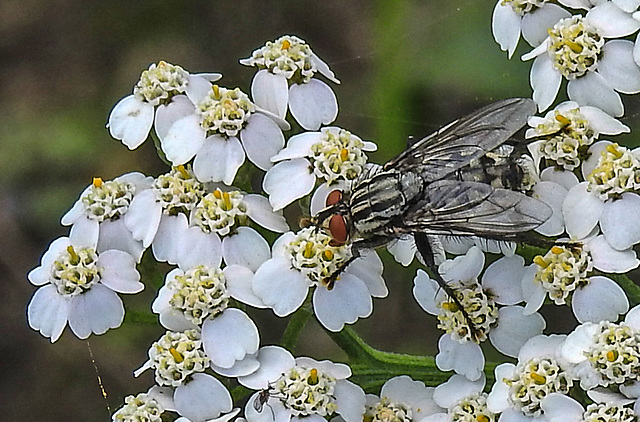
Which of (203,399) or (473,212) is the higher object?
(473,212)

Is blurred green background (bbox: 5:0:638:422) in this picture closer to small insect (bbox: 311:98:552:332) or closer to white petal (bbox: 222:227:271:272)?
small insect (bbox: 311:98:552:332)

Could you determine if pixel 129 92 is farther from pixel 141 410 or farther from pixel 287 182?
pixel 141 410

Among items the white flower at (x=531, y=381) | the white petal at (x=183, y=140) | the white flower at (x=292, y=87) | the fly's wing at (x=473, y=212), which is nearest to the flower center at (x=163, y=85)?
the white petal at (x=183, y=140)

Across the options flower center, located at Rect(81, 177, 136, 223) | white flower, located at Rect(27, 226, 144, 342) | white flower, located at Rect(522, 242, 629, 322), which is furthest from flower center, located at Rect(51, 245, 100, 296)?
white flower, located at Rect(522, 242, 629, 322)

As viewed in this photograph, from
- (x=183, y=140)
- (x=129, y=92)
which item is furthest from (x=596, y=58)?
(x=129, y=92)

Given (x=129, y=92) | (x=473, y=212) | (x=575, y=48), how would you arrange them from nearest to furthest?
(x=473, y=212) → (x=575, y=48) → (x=129, y=92)

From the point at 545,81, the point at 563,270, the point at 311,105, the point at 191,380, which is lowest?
the point at 191,380

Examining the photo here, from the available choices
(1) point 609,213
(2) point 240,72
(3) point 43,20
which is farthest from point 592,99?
(3) point 43,20

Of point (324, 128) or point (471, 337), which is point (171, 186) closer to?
point (324, 128)
